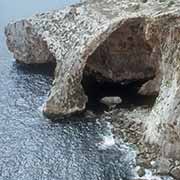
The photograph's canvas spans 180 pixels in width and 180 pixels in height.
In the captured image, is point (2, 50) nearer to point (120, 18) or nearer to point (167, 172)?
point (120, 18)

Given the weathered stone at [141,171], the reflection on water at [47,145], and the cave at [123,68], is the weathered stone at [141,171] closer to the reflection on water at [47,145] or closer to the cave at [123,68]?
the reflection on water at [47,145]

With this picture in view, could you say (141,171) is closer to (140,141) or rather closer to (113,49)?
(140,141)

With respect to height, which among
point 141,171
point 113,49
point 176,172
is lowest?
point 141,171

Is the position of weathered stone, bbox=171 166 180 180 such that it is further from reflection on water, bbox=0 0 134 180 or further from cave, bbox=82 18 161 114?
cave, bbox=82 18 161 114

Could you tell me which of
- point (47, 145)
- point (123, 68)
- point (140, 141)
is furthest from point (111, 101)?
point (47, 145)

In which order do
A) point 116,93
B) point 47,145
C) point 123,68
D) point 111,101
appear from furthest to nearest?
point 123,68, point 116,93, point 111,101, point 47,145

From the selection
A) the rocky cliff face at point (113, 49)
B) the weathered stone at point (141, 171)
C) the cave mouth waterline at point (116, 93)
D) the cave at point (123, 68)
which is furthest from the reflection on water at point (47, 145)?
the cave at point (123, 68)
